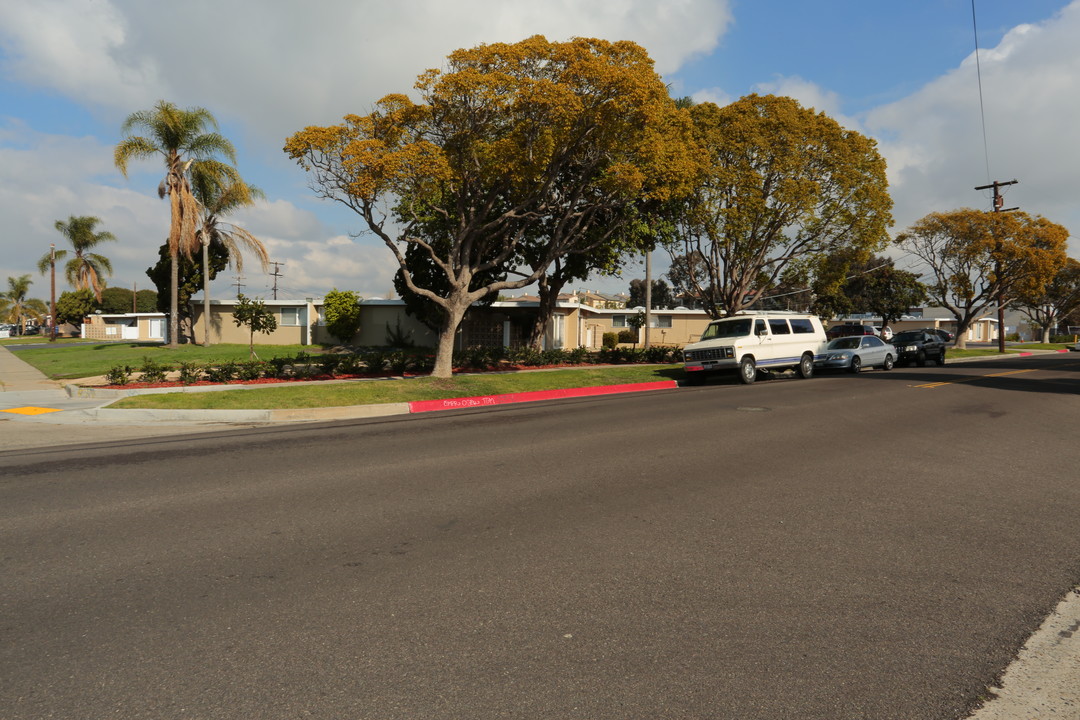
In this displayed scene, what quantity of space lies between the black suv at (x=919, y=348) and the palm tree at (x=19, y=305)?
110 m

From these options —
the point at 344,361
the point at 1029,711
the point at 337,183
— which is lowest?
the point at 1029,711

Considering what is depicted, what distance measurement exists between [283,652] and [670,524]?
340cm

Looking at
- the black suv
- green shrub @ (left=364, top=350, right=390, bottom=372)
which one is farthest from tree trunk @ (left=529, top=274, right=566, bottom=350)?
the black suv

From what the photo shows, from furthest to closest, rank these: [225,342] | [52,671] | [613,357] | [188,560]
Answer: [225,342] → [613,357] → [188,560] → [52,671]

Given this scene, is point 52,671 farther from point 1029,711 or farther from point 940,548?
point 940,548

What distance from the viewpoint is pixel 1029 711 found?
3.13m

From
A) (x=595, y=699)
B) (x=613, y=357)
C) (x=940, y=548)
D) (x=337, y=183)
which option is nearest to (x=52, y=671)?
(x=595, y=699)

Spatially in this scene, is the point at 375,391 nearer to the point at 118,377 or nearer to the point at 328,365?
the point at 328,365

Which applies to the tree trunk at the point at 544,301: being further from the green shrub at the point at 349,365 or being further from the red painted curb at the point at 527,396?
the green shrub at the point at 349,365

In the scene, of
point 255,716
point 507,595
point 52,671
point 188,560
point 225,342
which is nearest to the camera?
Answer: point 255,716

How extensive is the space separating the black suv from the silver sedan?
3481mm

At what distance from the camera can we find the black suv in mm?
30391

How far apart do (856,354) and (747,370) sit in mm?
7103

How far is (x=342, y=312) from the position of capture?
3612 cm
